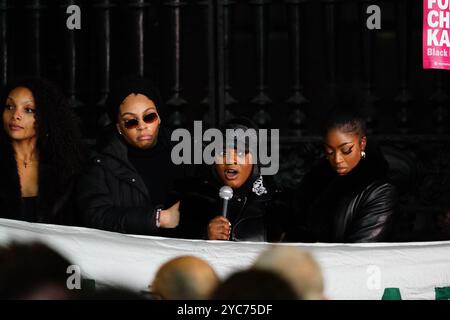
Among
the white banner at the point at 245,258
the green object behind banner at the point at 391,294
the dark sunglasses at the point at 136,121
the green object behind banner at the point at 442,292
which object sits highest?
the dark sunglasses at the point at 136,121

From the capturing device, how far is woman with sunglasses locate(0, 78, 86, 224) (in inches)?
135

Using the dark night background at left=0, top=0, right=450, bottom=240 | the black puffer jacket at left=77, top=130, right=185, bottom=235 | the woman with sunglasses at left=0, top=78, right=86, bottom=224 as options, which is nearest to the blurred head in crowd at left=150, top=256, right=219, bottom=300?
the black puffer jacket at left=77, top=130, right=185, bottom=235

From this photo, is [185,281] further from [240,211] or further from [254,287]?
[240,211]

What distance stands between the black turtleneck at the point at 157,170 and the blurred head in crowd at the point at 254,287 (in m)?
1.70

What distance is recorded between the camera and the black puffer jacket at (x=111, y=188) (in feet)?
11.0

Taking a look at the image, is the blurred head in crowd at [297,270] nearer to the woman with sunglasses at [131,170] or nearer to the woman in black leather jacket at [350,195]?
the woman in black leather jacket at [350,195]

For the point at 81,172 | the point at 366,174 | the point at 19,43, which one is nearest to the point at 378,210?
the point at 366,174

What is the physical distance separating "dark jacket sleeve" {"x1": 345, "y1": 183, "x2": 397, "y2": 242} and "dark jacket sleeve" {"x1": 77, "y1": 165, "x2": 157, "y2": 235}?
0.70 meters

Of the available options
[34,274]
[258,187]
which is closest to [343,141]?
[258,187]

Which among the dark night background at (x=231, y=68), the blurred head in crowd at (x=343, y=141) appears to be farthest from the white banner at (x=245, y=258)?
the dark night background at (x=231, y=68)

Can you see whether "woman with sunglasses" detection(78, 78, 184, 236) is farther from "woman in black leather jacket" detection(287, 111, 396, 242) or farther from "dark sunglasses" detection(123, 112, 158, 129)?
"woman in black leather jacket" detection(287, 111, 396, 242)

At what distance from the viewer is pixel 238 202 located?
128 inches
